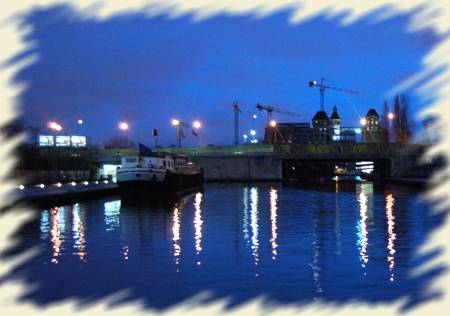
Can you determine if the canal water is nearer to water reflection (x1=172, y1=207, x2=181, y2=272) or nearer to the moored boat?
water reflection (x1=172, y1=207, x2=181, y2=272)

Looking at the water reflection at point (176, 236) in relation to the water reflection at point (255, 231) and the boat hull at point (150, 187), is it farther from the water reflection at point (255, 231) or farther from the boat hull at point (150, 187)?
the boat hull at point (150, 187)

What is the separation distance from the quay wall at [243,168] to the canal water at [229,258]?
237 feet

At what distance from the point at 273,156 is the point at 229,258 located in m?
88.4

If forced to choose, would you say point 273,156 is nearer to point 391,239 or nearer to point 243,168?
point 243,168

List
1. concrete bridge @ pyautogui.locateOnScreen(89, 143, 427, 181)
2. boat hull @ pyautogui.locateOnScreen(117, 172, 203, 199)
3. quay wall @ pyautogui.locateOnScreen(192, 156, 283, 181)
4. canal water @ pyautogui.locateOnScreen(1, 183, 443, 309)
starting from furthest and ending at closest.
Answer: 1. quay wall @ pyautogui.locateOnScreen(192, 156, 283, 181)
2. concrete bridge @ pyautogui.locateOnScreen(89, 143, 427, 181)
3. boat hull @ pyautogui.locateOnScreen(117, 172, 203, 199)
4. canal water @ pyautogui.locateOnScreen(1, 183, 443, 309)

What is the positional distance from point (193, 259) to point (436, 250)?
327 inches

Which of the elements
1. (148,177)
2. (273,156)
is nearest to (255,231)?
(148,177)

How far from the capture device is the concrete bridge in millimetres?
103875

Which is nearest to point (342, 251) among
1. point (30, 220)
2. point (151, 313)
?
point (151, 313)

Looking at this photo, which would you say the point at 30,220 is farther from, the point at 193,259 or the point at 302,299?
the point at 302,299

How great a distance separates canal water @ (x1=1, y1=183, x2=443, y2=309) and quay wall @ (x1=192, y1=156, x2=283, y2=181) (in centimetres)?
7213

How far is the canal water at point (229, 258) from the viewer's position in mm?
14732

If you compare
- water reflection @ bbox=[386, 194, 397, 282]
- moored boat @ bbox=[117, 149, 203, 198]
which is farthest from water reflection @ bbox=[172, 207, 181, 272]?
moored boat @ bbox=[117, 149, 203, 198]

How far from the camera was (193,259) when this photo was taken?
19.6m
